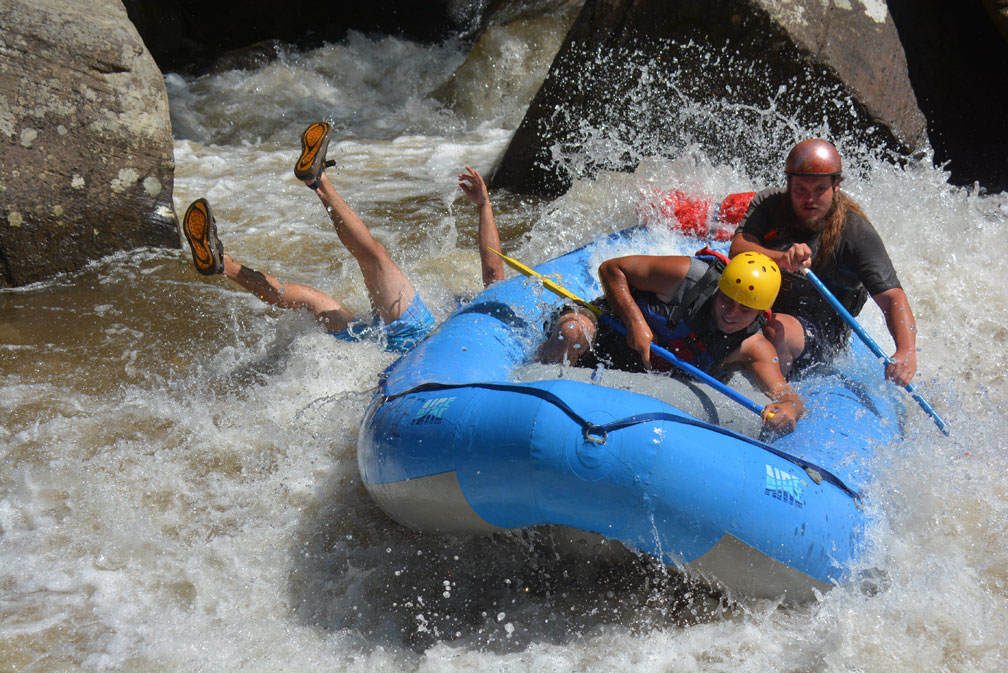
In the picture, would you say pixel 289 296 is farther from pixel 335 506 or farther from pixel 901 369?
pixel 901 369

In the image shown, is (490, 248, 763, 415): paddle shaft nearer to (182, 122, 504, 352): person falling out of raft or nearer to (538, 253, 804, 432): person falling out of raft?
(538, 253, 804, 432): person falling out of raft

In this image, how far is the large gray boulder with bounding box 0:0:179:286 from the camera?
458 centimetres

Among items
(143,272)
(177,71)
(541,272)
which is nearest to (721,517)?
(541,272)

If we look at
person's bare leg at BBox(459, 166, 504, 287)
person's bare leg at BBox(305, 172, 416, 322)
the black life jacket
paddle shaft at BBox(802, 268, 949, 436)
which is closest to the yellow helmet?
the black life jacket

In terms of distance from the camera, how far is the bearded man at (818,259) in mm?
3295

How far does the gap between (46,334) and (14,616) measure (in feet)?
6.11

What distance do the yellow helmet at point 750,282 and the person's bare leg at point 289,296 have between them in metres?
1.91

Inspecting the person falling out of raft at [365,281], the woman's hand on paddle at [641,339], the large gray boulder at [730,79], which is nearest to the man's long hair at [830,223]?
the woman's hand on paddle at [641,339]

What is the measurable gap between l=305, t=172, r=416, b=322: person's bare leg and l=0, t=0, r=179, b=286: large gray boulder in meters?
1.58

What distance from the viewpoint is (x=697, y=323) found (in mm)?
3156

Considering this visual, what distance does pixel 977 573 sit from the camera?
9.78 feet

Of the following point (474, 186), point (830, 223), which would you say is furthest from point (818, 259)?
point (474, 186)

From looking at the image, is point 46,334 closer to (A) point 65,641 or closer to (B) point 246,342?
(B) point 246,342

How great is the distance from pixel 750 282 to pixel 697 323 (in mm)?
294
